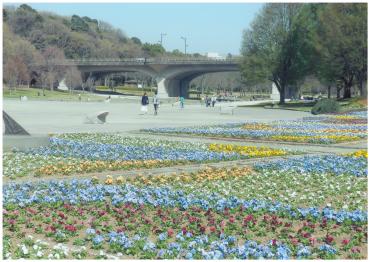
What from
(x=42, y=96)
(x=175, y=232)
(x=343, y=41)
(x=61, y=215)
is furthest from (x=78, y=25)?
(x=175, y=232)

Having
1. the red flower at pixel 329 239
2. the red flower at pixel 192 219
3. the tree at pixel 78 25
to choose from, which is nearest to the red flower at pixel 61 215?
the red flower at pixel 192 219

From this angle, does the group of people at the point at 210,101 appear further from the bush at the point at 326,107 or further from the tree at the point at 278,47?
the bush at the point at 326,107

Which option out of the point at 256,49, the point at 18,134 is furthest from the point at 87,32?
the point at 18,134

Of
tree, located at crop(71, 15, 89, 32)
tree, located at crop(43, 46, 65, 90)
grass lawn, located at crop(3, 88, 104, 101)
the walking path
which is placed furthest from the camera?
tree, located at crop(71, 15, 89, 32)

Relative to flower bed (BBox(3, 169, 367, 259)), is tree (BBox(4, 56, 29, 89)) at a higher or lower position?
higher

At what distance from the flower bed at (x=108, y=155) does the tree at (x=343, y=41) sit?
136 feet

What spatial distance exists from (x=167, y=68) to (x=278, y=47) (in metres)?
49.3

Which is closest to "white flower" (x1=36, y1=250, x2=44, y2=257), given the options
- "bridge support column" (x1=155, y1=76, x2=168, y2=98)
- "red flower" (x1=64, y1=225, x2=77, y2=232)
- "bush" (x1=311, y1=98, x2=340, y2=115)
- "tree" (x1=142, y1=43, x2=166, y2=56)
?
"red flower" (x1=64, y1=225, x2=77, y2=232)

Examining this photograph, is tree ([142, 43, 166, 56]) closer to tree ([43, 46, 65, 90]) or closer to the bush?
tree ([43, 46, 65, 90])

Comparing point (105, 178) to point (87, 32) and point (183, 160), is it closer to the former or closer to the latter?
point (183, 160)

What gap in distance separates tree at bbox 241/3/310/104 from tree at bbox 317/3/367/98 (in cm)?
463

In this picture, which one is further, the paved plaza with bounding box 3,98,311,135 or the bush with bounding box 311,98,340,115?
the bush with bounding box 311,98,340,115

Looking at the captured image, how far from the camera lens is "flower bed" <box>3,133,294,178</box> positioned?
1373 centimetres

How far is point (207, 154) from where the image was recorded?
53.6 ft
